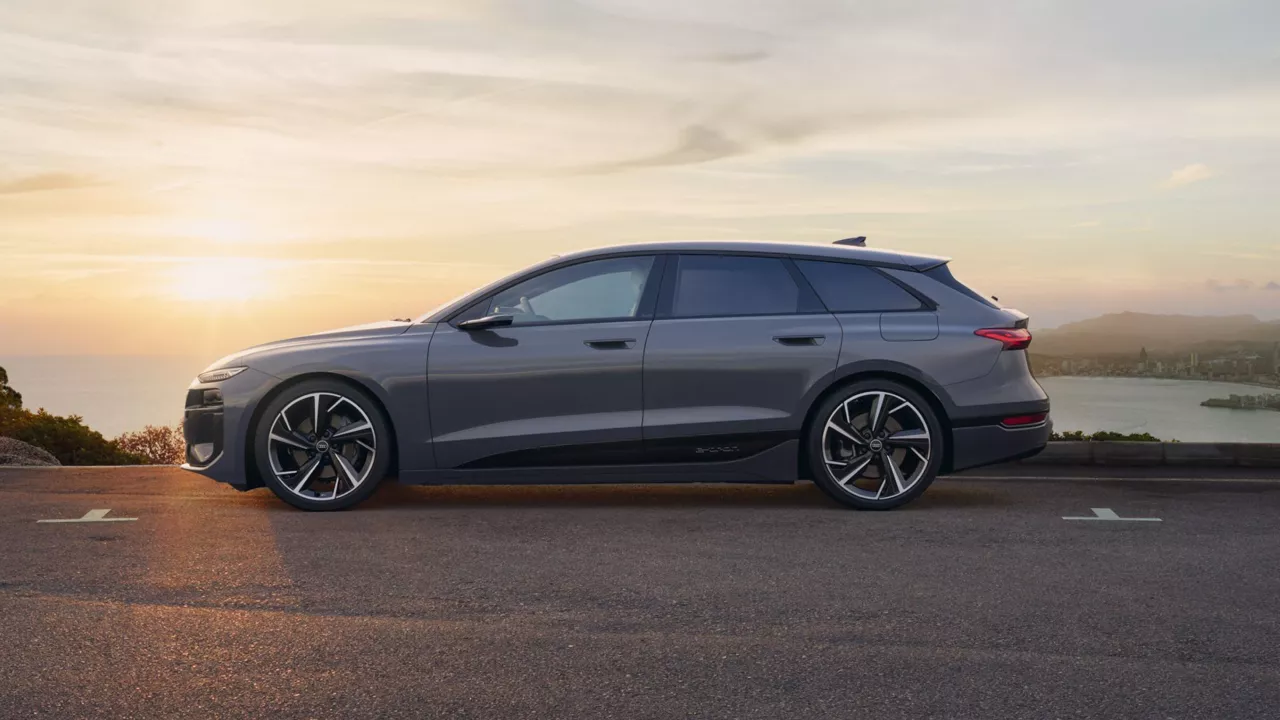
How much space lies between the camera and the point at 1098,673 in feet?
14.7

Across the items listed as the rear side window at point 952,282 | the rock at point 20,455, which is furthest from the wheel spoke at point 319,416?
the rock at point 20,455

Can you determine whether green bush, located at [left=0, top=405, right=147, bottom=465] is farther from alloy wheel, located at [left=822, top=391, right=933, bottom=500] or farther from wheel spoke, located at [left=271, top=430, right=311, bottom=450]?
alloy wheel, located at [left=822, top=391, right=933, bottom=500]

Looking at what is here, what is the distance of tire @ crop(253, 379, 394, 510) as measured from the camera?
809 cm

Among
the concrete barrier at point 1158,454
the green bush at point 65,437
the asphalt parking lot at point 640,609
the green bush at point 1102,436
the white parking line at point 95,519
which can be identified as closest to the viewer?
the asphalt parking lot at point 640,609

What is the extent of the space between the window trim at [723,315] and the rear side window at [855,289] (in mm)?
45

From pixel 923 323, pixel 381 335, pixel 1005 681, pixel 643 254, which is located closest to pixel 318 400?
pixel 381 335

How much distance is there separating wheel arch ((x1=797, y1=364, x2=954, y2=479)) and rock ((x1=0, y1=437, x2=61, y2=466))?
24.9 feet

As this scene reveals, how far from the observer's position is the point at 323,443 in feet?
26.7

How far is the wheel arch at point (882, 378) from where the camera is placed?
8094mm

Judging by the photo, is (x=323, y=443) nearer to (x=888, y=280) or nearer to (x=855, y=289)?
(x=855, y=289)

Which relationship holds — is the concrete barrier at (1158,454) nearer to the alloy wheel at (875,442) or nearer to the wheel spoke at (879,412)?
the alloy wheel at (875,442)

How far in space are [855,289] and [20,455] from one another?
342 inches

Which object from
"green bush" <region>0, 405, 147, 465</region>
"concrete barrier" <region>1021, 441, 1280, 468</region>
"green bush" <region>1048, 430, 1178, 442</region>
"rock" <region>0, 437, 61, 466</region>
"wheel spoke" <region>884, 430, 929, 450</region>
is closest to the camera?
"wheel spoke" <region>884, 430, 929, 450</region>

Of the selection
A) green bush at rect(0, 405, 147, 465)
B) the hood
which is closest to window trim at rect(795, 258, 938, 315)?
the hood
